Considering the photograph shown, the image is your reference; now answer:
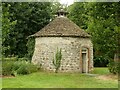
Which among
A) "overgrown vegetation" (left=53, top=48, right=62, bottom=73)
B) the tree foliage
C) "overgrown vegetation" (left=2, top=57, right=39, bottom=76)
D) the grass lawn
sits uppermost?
the tree foliage

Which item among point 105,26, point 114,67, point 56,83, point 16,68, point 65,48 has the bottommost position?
point 56,83

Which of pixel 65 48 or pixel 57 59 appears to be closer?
pixel 57 59

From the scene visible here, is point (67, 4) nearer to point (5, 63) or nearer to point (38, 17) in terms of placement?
point (38, 17)

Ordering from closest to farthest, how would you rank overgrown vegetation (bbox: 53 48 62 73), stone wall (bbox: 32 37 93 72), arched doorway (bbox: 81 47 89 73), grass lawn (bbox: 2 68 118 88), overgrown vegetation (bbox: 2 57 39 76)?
1. grass lawn (bbox: 2 68 118 88)
2. overgrown vegetation (bbox: 2 57 39 76)
3. overgrown vegetation (bbox: 53 48 62 73)
4. stone wall (bbox: 32 37 93 72)
5. arched doorway (bbox: 81 47 89 73)

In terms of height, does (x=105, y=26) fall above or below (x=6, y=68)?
above

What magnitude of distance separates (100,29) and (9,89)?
956cm

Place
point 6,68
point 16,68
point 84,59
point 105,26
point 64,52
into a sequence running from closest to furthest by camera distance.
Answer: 1. point 105,26
2. point 6,68
3. point 16,68
4. point 64,52
5. point 84,59

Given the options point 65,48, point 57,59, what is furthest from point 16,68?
point 65,48

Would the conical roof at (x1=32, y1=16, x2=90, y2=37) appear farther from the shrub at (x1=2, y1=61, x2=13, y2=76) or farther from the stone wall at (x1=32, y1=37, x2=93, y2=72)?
the shrub at (x1=2, y1=61, x2=13, y2=76)

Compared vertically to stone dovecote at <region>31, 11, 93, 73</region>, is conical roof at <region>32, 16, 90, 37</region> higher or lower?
higher

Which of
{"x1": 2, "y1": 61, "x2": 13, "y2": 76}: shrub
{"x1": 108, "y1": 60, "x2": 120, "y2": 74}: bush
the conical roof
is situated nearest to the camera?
{"x1": 108, "y1": 60, "x2": 120, "y2": 74}: bush

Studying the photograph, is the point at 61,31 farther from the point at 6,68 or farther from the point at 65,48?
the point at 6,68

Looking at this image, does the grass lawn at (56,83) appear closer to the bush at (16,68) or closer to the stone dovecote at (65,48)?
the bush at (16,68)

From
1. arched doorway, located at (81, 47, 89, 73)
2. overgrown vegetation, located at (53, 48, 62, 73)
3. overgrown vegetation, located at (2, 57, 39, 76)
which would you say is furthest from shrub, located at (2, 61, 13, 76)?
arched doorway, located at (81, 47, 89, 73)
